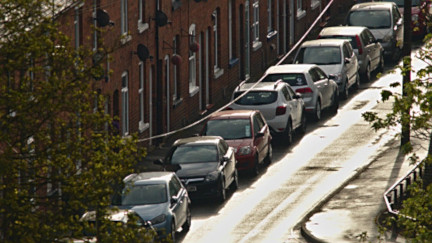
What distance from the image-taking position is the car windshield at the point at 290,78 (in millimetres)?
39344

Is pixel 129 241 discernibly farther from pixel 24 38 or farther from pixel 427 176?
pixel 427 176

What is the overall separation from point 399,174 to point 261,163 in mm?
3489

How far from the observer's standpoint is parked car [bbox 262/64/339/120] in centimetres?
3938

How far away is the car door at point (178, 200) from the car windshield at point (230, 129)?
581cm

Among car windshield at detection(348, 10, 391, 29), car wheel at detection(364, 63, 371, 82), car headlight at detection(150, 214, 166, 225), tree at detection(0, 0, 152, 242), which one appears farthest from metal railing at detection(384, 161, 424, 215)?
car windshield at detection(348, 10, 391, 29)

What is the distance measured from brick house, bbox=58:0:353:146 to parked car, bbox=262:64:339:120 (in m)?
2.84

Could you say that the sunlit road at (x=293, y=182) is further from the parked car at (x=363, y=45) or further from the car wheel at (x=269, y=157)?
the parked car at (x=363, y=45)

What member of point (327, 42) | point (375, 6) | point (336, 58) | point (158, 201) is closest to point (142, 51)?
point (336, 58)

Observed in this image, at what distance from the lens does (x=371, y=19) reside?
5009 cm

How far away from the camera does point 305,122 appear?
3894 centimetres

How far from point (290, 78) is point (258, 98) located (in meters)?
2.73

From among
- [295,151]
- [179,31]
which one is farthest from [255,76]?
[295,151]

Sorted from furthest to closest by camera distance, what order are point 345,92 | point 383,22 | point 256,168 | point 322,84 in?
point 383,22, point 345,92, point 322,84, point 256,168

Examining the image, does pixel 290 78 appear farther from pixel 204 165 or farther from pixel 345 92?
pixel 204 165
